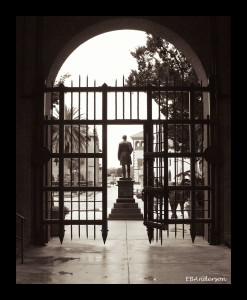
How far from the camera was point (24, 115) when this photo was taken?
30.5 ft

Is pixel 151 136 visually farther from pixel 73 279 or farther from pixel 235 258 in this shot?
pixel 235 258

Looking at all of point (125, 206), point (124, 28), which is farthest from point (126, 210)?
point (124, 28)

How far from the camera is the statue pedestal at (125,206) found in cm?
1464

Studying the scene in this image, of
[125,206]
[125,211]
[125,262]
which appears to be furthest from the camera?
[125,206]

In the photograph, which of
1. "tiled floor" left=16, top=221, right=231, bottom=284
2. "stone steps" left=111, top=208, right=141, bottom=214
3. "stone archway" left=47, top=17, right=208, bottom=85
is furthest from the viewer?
"stone steps" left=111, top=208, right=141, bottom=214

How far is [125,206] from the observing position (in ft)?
49.2

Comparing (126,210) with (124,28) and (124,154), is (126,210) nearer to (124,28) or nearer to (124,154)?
(124,154)

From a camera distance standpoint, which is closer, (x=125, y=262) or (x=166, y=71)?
(x=125, y=262)

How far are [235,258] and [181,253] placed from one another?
15.8 ft

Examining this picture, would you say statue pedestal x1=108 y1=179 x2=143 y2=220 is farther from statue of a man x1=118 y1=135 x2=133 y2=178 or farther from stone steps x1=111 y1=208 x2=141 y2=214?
statue of a man x1=118 y1=135 x2=133 y2=178

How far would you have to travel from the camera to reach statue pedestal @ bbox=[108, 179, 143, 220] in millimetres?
14641

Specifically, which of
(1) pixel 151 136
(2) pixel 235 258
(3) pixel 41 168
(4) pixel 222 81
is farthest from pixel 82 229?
(2) pixel 235 258

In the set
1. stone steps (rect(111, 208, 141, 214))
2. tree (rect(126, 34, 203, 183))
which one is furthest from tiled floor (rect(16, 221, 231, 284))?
tree (rect(126, 34, 203, 183))

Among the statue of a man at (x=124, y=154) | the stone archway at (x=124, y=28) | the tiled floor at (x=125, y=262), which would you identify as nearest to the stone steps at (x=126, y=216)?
the statue of a man at (x=124, y=154)
